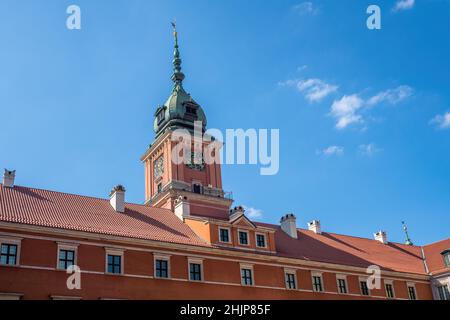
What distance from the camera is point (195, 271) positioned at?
3734 cm

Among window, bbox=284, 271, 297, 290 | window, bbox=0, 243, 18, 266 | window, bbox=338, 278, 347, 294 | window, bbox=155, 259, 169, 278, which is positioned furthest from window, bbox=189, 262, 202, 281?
window, bbox=338, 278, 347, 294

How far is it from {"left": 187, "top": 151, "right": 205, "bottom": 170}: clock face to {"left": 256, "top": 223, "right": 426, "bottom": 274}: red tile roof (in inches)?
367

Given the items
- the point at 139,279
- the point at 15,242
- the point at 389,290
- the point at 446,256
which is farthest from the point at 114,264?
the point at 446,256

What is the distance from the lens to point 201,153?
55.4 metres

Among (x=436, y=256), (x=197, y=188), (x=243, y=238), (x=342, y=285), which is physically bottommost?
(x=342, y=285)

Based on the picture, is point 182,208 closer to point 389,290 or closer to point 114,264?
point 114,264

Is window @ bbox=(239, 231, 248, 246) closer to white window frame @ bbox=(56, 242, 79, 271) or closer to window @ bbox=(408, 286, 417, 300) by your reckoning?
white window frame @ bbox=(56, 242, 79, 271)

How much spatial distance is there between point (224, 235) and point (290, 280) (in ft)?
20.8

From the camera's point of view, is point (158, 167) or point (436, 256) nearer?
point (436, 256)

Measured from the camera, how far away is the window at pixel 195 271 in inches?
1458

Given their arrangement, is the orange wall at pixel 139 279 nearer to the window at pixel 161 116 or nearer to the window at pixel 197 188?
A: the window at pixel 197 188
